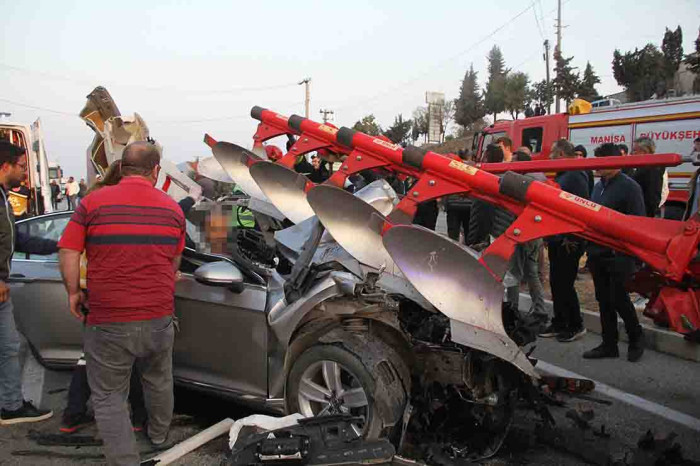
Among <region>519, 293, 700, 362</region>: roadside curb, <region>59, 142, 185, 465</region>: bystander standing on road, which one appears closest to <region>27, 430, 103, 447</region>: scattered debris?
<region>59, 142, 185, 465</region>: bystander standing on road

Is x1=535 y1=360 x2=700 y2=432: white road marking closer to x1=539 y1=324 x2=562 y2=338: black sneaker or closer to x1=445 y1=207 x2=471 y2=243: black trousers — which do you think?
x1=539 y1=324 x2=562 y2=338: black sneaker

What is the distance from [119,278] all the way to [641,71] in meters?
39.3

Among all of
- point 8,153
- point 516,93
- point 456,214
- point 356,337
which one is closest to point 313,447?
point 356,337

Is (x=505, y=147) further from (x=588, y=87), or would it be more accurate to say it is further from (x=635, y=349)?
(x=588, y=87)

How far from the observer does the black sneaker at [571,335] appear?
551cm

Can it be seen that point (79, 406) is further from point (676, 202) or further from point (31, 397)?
point (676, 202)

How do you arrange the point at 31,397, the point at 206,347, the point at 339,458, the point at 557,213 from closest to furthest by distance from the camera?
1. the point at 339,458
2. the point at 557,213
3. the point at 206,347
4. the point at 31,397

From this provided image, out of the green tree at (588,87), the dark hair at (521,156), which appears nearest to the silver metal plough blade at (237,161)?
the dark hair at (521,156)

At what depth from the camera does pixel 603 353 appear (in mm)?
4957

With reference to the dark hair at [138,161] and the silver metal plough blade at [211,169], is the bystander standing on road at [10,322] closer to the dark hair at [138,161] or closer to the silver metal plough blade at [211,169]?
the dark hair at [138,161]

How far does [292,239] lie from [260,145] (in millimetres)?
2022

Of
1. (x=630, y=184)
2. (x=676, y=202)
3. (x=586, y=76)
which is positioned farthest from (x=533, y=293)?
(x=586, y=76)

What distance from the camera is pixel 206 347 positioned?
3.50 metres

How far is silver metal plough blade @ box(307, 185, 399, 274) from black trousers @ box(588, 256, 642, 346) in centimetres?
267
